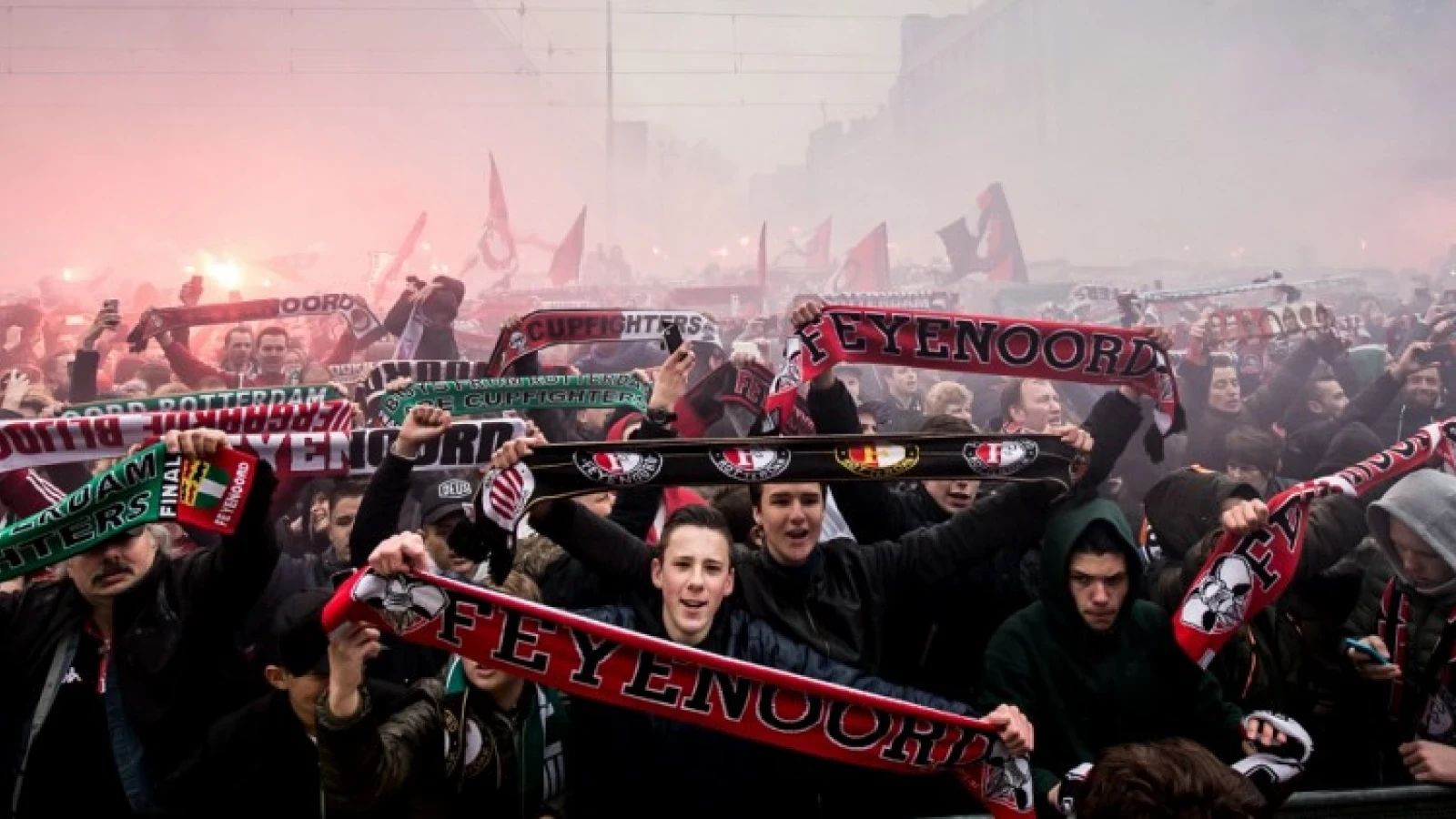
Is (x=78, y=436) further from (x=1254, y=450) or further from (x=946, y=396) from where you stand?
(x=1254, y=450)

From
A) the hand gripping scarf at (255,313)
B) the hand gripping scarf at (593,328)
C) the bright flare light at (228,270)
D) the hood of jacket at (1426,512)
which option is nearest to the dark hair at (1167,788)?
the hood of jacket at (1426,512)

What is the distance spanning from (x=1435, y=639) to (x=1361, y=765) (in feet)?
1.71

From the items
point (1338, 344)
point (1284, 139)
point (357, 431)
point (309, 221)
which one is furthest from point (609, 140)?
point (357, 431)

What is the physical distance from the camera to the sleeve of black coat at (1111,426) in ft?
11.2

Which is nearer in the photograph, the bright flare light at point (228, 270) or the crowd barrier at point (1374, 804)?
the crowd barrier at point (1374, 804)

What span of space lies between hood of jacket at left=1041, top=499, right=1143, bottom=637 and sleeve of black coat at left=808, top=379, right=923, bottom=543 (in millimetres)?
753

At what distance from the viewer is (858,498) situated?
3572 mm

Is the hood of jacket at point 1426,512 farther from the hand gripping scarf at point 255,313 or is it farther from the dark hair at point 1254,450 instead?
the hand gripping scarf at point 255,313

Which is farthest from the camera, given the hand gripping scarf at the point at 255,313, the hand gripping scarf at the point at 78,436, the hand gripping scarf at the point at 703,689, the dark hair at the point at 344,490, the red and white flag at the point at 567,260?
the red and white flag at the point at 567,260

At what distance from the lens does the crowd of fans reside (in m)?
2.47

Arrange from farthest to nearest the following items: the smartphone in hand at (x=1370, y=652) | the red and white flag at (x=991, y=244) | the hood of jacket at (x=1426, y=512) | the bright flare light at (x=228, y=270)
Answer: the bright flare light at (x=228, y=270), the red and white flag at (x=991, y=244), the hood of jacket at (x=1426, y=512), the smartphone in hand at (x=1370, y=652)

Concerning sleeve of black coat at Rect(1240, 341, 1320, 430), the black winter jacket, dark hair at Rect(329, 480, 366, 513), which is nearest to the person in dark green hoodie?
the black winter jacket

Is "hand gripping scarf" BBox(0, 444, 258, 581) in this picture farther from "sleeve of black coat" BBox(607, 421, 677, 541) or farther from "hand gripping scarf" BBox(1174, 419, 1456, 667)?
Answer: "hand gripping scarf" BBox(1174, 419, 1456, 667)

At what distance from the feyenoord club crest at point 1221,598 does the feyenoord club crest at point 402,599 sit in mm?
2192
